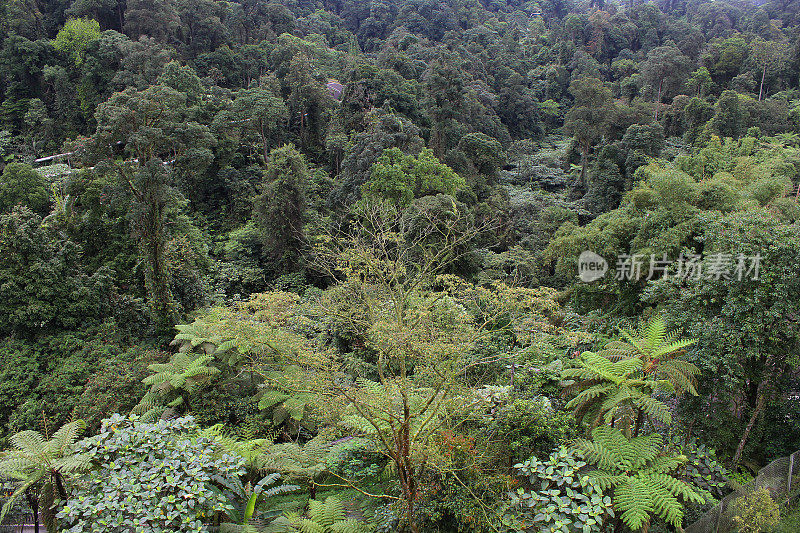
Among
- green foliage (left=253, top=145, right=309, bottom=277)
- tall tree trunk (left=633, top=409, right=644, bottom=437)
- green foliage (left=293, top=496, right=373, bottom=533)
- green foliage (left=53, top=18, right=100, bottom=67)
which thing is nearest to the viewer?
green foliage (left=293, top=496, right=373, bottom=533)

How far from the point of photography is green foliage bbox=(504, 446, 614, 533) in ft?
13.8

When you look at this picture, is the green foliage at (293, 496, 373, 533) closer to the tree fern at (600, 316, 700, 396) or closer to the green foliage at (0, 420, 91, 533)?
the green foliage at (0, 420, 91, 533)

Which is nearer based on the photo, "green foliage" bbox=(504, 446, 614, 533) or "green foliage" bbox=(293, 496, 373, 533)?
"green foliage" bbox=(504, 446, 614, 533)

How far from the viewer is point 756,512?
4.56 m

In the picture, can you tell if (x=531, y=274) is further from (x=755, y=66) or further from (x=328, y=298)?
(x=755, y=66)

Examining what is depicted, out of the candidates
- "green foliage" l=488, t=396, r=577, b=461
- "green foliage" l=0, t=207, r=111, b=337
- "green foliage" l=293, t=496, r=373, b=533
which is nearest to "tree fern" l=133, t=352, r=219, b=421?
"green foliage" l=293, t=496, r=373, b=533

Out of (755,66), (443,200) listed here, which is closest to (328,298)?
(443,200)

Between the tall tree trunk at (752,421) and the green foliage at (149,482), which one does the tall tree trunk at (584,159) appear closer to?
the tall tree trunk at (752,421)

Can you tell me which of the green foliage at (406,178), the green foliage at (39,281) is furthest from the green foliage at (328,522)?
the green foliage at (406,178)

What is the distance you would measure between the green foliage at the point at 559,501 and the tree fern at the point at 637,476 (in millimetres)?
147

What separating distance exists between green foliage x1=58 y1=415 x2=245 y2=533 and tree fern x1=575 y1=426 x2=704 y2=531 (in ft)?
10.9

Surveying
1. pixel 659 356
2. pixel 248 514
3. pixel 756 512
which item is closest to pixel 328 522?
pixel 248 514

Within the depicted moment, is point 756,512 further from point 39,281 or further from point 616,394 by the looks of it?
point 39,281

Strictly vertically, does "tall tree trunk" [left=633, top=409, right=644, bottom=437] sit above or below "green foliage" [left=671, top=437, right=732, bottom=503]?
above
